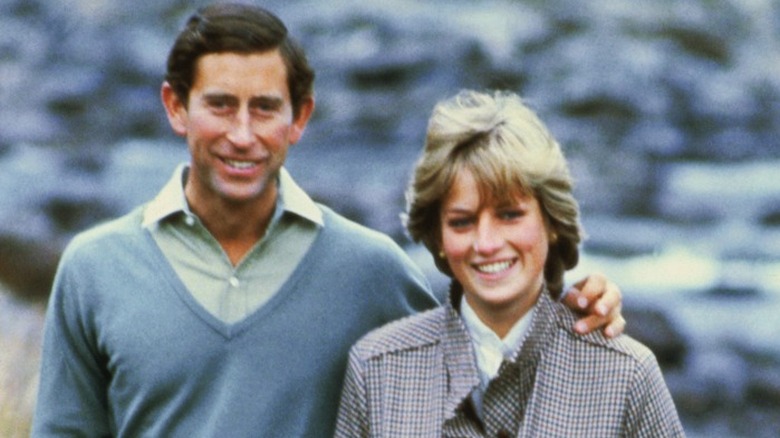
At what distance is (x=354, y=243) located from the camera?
240 centimetres

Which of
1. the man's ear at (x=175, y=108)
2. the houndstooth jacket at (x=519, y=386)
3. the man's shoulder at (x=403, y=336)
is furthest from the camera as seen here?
the man's ear at (x=175, y=108)

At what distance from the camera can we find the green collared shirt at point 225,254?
2279 millimetres

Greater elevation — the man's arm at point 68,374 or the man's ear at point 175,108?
the man's ear at point 175,108

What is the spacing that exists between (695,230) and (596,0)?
2.88 feet

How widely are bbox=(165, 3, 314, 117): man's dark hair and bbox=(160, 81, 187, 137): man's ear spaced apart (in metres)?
0.01

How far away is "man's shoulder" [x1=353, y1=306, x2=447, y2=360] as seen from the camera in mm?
2229

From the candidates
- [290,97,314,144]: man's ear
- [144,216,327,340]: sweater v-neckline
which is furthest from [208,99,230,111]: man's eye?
[144,216,327,340]: sweater v-neckline

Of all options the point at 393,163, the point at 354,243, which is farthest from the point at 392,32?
the point at 354,243

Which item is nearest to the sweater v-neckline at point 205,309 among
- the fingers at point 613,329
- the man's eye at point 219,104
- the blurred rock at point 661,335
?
the man's eye at point 219,104

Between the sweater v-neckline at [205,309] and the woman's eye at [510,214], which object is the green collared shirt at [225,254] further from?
the woman's eye at [510,214]

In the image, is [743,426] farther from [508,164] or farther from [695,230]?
[508,164]

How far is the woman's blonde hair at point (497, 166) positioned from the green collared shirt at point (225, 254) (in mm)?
205

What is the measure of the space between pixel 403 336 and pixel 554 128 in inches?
117

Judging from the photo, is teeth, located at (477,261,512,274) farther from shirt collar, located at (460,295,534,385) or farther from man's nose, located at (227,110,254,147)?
man's nose, located at (227,110,254,147)
